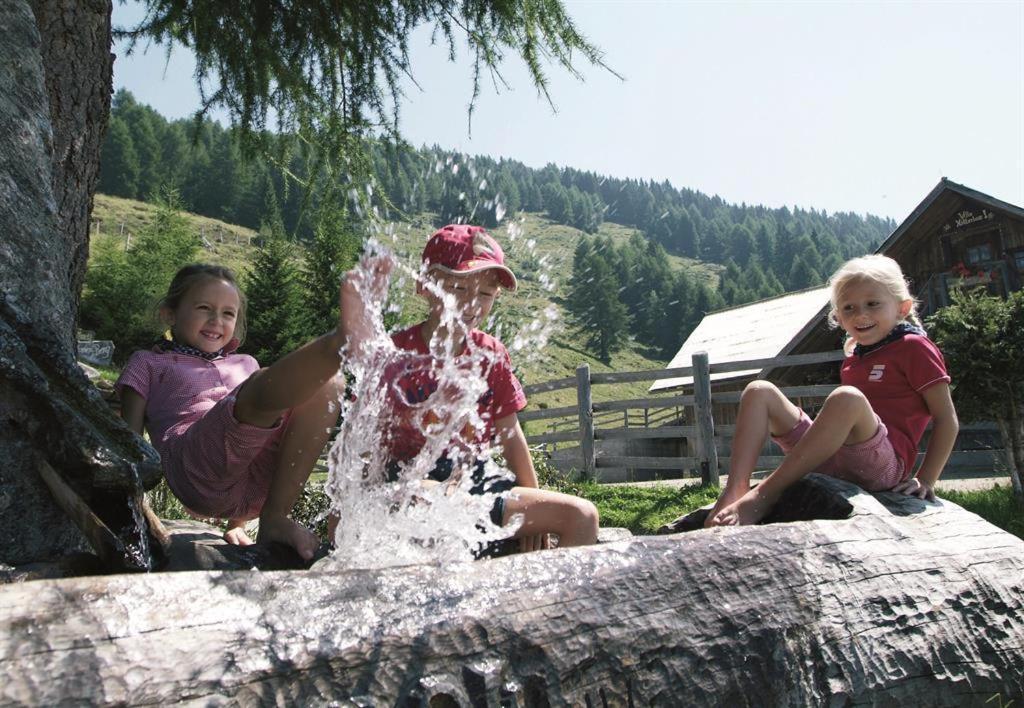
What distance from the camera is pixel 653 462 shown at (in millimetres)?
10039

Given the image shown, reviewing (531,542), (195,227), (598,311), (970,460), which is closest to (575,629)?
(531,542)

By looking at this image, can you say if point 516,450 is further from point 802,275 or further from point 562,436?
point 802,275

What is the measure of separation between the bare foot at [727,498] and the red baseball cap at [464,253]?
0.89 m

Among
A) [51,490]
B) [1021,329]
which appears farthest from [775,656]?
[1021,329]

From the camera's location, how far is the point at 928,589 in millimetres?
1603

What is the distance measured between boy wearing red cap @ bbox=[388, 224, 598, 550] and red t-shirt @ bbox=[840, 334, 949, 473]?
123cm

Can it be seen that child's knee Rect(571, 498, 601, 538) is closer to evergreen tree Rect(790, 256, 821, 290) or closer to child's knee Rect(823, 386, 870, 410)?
child's knee Rect(823, 386, 870, 410)

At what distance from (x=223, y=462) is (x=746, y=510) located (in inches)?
57.4

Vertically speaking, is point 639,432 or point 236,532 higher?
point 236,532

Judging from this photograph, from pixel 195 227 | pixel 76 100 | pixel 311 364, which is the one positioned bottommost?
pixel 311 364

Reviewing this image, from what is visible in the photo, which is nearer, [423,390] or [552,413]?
[423,390]

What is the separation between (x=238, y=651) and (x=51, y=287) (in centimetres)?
114

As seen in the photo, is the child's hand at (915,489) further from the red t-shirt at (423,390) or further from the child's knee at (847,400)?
the red t-shirt at (423,390)

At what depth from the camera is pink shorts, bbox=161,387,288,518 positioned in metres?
2.00
